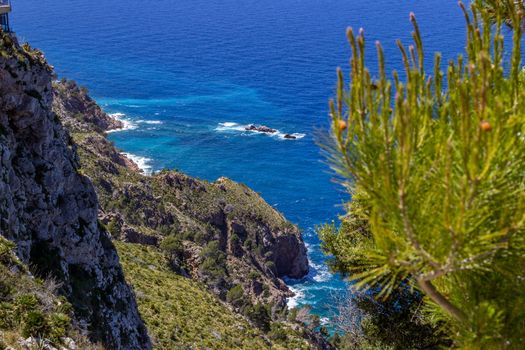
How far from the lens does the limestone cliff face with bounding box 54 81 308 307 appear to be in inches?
2160

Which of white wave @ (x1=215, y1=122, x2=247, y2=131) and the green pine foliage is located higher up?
white wave @ (x1=215, y1=122, x2=247, y2=131)

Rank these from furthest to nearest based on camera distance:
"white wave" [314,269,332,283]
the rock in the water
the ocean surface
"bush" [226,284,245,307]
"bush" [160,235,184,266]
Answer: the rock in the water, the ocean surface, "white wave" [314,269,332,283], "bush" [226,284,245,307], "bush" [160,235,184,266]

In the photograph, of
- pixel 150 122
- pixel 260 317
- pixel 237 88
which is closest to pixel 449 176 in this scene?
pixel 260 317

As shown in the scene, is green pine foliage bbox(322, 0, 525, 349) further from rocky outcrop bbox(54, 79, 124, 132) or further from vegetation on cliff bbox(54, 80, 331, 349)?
rocky outcrop bbox(54, 79, 124, 132)

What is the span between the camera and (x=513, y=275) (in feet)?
20.7

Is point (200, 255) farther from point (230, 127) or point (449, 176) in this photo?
point (230, 127)

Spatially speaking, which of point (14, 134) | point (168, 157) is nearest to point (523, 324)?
point (14, 134)

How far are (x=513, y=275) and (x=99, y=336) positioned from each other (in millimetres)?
17268

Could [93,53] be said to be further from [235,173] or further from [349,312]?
[349,312]

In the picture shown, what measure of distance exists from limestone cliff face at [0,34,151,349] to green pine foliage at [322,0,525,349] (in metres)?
16.0

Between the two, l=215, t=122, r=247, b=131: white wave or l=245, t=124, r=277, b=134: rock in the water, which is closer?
l=245, t=124, r=277, b=134: rock in the water

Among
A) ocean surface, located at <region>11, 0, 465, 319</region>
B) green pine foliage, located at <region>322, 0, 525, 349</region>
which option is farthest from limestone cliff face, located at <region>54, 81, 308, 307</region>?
green pine foliage, located at <region>322, 0, 525, 349</region>

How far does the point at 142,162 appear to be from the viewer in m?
89.2

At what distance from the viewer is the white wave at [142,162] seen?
85431 millimetres
